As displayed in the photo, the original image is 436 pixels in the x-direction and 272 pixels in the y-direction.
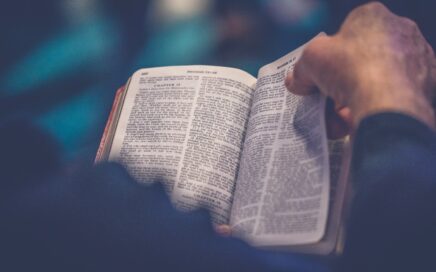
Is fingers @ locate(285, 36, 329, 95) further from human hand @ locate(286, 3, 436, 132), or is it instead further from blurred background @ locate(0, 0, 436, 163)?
blurred background @ locate(0, 0, 436, 163)

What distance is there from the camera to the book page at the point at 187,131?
81 centimetres

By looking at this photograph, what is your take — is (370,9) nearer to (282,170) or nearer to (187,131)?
(282,170)

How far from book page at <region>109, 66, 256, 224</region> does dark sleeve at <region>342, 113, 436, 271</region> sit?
0.27 metres

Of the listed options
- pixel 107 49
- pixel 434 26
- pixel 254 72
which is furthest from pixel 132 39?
pixel 434 26

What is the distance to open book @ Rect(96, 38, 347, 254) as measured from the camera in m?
0.67

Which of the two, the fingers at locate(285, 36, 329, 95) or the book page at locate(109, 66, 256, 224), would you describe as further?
the book page at locate(109, 66, 256, 224)

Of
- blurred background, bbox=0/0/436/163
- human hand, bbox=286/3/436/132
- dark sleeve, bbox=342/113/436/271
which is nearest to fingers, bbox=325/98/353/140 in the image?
human hand, bbox=286/3/436/132

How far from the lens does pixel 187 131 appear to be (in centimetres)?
86

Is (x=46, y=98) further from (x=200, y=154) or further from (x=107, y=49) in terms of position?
(x=200, y=154)

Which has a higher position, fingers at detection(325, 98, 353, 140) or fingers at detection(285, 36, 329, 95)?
fingers at detection(285, 36, 329, 95)

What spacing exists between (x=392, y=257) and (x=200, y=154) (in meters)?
0.39

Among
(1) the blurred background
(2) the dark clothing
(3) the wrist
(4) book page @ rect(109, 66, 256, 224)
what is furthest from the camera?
(1) the blurred background

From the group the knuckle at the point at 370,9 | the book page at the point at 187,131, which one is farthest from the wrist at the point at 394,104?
the book page at the point at 187,131

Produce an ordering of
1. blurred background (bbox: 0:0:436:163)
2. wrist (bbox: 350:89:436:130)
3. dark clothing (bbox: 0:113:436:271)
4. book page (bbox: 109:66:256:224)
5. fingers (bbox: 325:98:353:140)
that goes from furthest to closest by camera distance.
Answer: blurred background (bbox: 0:0:436:163), book page (bbox: 109:66:256:224), fingers (bbox: 325:98:353:140), wrist (bbox: 350:89:436:130), dark clothing (bbox: 0:113:436:271)
